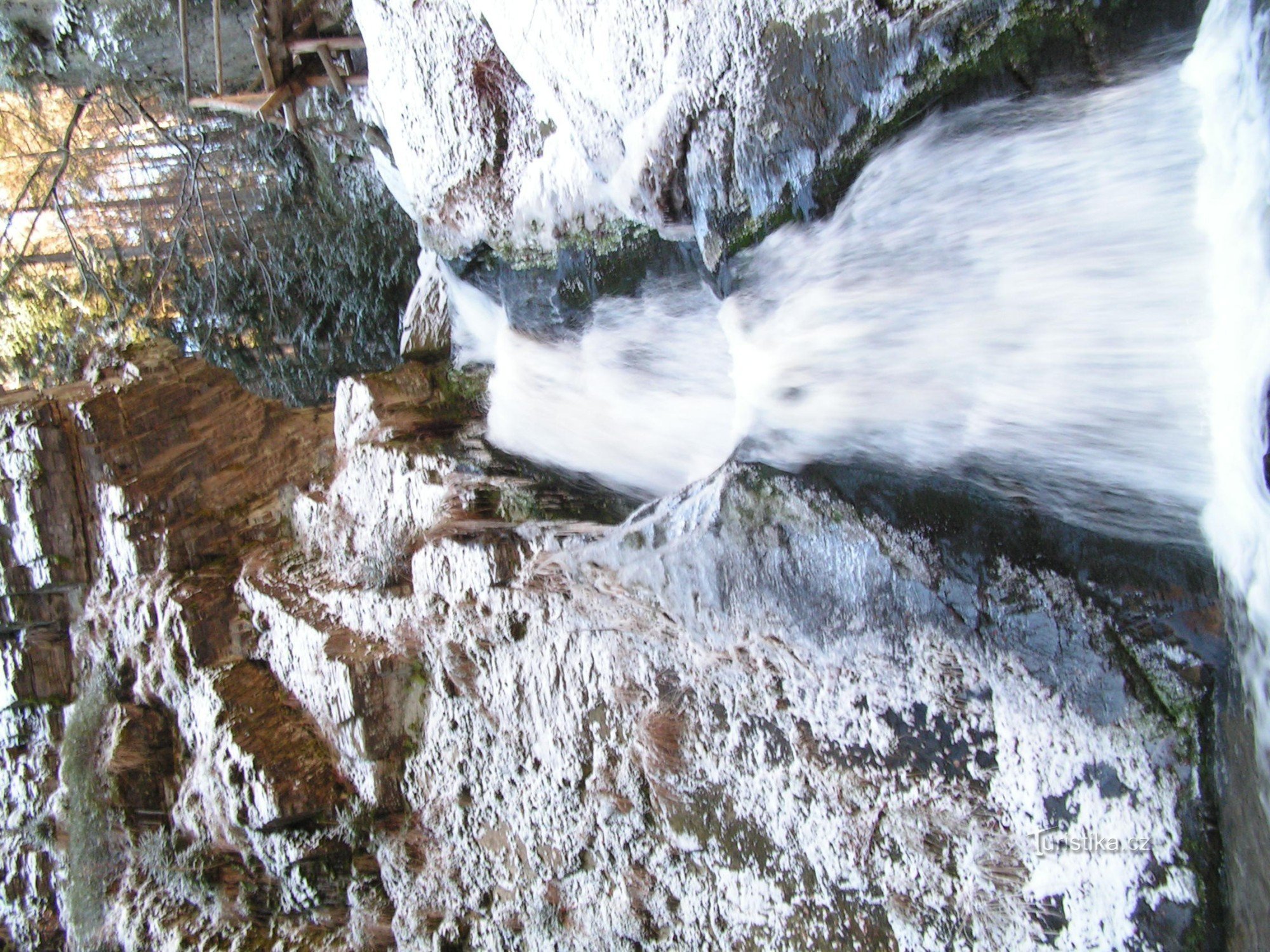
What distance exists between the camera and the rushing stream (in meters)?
1.56

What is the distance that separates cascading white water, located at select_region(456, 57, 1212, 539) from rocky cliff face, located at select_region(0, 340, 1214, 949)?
253mm

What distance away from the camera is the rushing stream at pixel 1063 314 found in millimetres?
1556

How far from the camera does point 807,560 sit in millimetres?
2225

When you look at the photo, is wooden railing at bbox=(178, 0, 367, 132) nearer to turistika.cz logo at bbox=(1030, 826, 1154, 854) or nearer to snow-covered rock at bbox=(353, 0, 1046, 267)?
snow-covered rock at bbox=(353, 0, 1046, 267)

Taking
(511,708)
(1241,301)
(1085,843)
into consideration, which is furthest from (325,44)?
(1085,843)

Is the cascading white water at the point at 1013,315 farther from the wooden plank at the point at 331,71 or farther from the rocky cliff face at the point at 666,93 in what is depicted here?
the wooden plank at the point at 331,71

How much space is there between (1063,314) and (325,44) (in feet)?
13.5

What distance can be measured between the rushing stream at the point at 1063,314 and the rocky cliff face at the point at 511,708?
→ 0.24 m

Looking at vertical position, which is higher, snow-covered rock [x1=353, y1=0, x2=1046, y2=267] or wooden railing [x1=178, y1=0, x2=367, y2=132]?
wooden railing [x1=178, y1=0, x2=367, y2=132]

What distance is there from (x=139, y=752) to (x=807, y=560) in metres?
3.38

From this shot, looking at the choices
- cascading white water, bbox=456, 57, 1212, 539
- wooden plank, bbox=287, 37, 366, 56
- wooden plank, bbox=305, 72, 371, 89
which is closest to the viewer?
cascading white water, bbox=456, 57, 1212, 539

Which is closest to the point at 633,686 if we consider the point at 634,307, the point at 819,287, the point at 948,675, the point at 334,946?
the point at 948,675

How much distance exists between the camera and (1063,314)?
6.21 ft

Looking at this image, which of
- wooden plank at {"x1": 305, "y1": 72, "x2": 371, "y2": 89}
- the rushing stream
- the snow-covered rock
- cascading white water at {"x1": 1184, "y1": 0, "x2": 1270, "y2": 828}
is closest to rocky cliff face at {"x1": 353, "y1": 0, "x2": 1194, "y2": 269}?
the snow-covered rock
